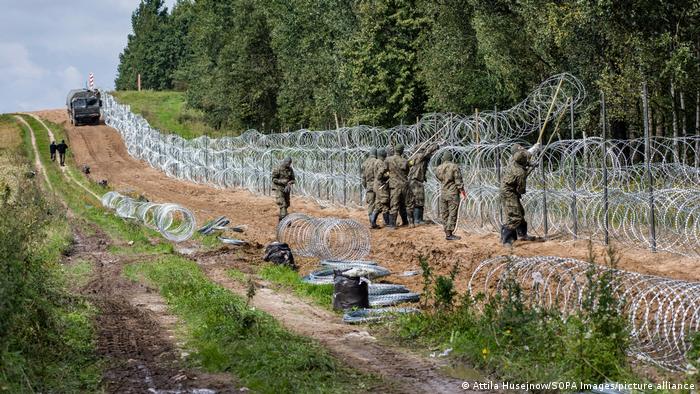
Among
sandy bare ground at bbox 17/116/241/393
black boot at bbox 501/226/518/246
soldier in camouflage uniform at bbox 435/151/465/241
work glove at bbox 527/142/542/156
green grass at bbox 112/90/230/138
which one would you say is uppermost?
green grass at bbox 112/90/230/138

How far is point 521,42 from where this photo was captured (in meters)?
37.5

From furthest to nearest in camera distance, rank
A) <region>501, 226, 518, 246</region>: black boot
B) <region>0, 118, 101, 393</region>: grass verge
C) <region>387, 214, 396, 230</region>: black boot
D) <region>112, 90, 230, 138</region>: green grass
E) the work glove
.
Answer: <region>112, 90, 230, 138</region>: green grass → <region>387, 214, 396, 230</region>: black boot → <region>501, 226, 518, 246</region>: black boot → the work glove → <region>0, 118, 101, 393</region>: grass verge

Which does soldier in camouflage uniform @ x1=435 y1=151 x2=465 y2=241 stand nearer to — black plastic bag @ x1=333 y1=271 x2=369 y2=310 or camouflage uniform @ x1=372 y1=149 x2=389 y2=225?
camouflage uniform @ x1=372 y1=149 x2=389 y2=225

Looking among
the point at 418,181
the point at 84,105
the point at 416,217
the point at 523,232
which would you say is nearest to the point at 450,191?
the point at 523,232

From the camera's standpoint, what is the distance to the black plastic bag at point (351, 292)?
14.1 meters

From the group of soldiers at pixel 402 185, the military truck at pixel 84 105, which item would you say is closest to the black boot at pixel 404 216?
the group of soldiers at pixel 402 185

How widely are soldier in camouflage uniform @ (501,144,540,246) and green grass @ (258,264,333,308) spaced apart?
4.16m

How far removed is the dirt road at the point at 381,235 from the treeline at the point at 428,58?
9464 mm

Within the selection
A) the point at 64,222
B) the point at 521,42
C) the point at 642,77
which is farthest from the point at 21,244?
the point at 521,42

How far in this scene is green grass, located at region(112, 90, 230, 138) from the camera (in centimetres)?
7531

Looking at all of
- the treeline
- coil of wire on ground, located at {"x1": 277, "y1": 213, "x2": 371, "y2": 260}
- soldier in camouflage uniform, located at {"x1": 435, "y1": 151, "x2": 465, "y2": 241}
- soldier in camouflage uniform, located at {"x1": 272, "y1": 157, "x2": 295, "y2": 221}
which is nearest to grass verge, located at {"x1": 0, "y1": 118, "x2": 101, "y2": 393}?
coil of wire on ground, located at {"x1": 277, "y1": 213, "x2": 371, "y2": 260}

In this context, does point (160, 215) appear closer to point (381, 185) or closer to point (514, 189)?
point (381, 185)

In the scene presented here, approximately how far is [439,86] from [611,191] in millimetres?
24783

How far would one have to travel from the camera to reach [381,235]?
75.2ft
